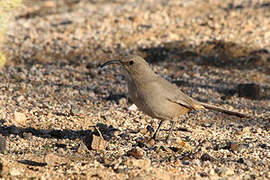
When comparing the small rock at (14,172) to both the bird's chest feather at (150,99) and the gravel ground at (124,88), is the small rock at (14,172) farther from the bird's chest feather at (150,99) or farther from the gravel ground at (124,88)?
the bird's chest feather at (150,99)

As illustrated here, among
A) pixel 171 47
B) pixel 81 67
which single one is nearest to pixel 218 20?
pixel 171 47

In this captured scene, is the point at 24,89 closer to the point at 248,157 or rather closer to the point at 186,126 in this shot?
the point at 186,126

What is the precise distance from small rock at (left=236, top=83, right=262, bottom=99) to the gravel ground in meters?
0.02

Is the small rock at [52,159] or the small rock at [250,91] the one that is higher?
the small rock at [250,91]

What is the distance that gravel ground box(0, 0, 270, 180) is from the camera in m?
5.13

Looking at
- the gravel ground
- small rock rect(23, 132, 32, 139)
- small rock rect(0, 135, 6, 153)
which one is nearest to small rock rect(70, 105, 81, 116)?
the gravel ground

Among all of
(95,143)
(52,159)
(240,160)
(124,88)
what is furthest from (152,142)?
(124,88)

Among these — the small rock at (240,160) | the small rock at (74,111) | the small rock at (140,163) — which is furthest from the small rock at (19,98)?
the small rock at (240,160)

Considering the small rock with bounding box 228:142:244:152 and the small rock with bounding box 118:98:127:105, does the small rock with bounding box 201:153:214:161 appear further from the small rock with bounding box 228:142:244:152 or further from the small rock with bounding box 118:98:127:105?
the small rock with bounding box 118:98:127:105

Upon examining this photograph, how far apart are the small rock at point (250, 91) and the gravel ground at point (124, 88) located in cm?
2

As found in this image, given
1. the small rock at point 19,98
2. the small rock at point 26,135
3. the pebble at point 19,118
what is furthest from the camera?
the small rock at point 19,98

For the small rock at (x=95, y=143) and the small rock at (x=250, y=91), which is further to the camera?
the small rock at (x=250, y=91)

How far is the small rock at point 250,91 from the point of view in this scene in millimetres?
7770

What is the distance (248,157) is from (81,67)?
14.2 feet
